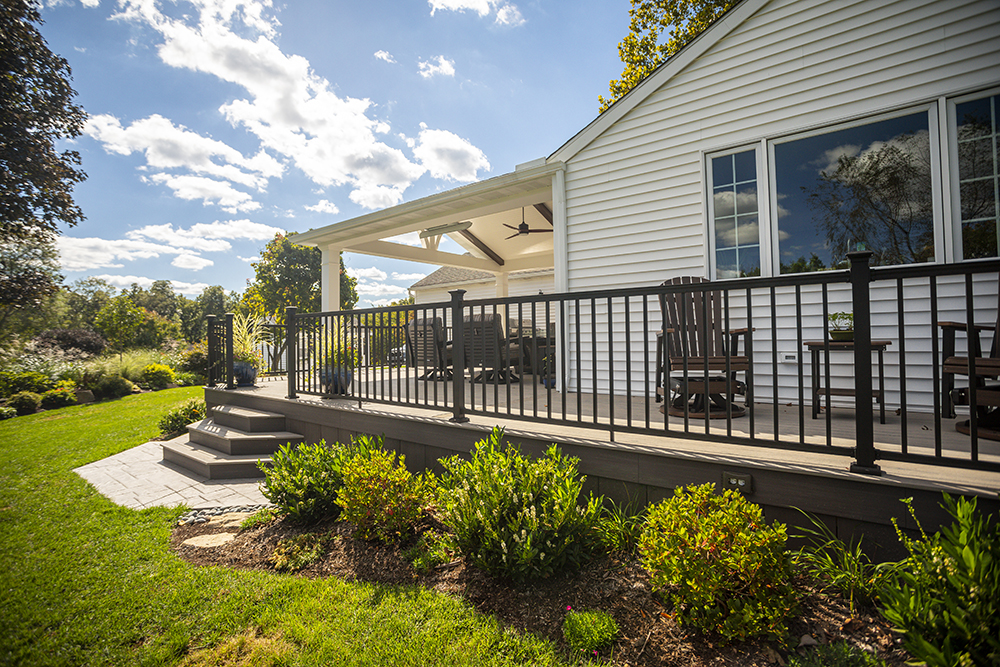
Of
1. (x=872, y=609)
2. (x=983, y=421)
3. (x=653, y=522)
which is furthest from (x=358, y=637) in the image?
(x=983, y=421)

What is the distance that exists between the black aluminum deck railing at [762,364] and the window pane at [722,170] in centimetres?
119

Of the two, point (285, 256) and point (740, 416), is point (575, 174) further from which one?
point (285, 256)

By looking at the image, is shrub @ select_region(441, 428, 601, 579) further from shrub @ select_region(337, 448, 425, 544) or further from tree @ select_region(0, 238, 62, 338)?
tree @ select_region(0, 238, 62, 338)

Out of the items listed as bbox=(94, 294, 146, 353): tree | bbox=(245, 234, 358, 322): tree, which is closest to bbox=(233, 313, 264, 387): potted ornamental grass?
bbox=(94, 294, 146, 353): tree

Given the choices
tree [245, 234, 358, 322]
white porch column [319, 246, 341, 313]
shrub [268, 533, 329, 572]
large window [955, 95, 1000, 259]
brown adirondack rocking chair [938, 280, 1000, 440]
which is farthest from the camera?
tree [245, 234, 358, 322]

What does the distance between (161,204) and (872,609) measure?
81.3 ft

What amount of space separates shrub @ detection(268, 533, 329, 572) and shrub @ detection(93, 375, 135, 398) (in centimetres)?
1135

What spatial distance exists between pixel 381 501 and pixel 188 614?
1081 millimetres

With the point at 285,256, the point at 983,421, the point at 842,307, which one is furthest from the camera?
the point at 285,256

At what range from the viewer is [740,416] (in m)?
3.44

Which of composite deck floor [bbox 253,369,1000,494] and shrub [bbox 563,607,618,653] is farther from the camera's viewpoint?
composite deck floor [bbox 253,369,1000,494]

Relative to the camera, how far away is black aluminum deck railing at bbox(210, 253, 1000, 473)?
204cm

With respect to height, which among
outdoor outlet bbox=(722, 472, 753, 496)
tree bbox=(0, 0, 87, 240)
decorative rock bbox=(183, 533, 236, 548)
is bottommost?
decorative rock bbox=(183, 533, 236, 548)

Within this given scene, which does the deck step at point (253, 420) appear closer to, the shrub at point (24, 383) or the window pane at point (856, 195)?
the window pane at point (856, 195)
